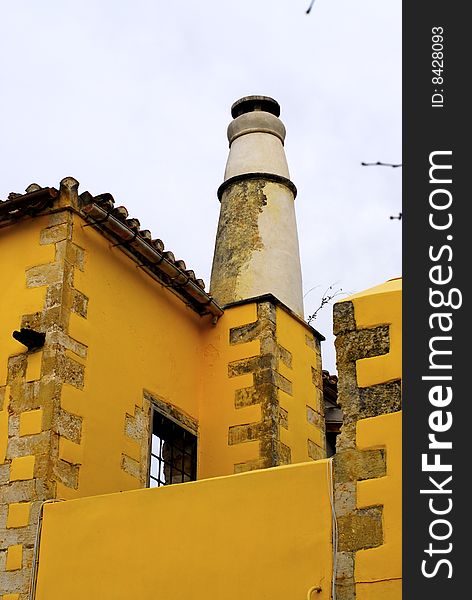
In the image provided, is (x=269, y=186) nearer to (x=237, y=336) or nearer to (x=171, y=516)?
(x=237, y=336)

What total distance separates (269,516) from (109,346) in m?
2.73

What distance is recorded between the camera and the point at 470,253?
5.64 meters

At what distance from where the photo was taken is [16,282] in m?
8.50

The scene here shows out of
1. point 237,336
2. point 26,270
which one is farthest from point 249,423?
point 26,270

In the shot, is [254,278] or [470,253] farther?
[254,278]

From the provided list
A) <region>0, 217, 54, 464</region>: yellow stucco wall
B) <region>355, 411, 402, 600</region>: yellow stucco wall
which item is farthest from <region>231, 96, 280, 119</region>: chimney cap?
<region>355, 411, 402, 600</region>: yellow stucco wall

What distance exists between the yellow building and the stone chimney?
0.08 ft

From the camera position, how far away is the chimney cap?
40.7ft

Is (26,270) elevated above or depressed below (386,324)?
above

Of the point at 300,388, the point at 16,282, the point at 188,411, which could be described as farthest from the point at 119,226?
the point at 300,388

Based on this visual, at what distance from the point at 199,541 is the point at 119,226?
3.14 m

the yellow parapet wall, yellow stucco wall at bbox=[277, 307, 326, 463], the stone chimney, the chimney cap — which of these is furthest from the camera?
the chimney cap

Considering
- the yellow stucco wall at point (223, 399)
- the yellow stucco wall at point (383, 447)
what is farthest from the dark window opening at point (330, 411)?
the yellow stucco wall at point (383, 447)

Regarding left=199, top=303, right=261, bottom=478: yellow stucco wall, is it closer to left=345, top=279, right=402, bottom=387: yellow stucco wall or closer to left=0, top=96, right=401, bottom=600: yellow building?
left=0, top=96, right=401, bottom=600: yellow building
